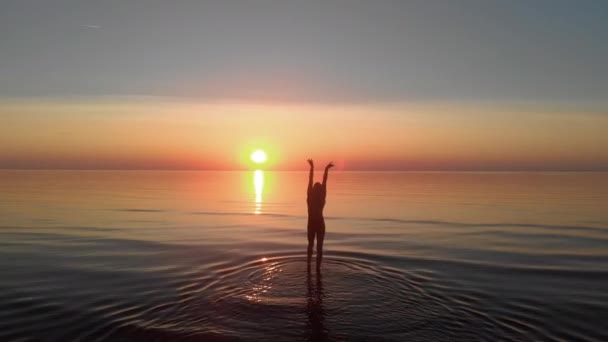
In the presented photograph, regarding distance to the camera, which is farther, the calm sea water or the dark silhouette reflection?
the calm sea water

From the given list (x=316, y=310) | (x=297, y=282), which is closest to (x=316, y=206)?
(x=297, y=282)

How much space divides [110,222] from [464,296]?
28.2 metres

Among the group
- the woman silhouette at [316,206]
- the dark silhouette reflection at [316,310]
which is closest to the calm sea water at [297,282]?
the dark silhouette reflection at [316,310]

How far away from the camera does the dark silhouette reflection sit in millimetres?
9539

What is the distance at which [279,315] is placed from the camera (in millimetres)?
10883

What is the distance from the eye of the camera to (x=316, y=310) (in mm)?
11211

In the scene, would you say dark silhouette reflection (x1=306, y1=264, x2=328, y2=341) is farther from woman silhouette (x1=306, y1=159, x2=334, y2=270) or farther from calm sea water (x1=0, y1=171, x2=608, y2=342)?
woman silhouette (x1=306, y1=159, x2=334, y2=270)

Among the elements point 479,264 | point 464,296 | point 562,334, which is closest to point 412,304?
point 464,296

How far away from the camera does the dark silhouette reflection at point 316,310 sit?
954 centimetres

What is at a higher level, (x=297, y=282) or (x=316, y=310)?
(x=297, y=282)

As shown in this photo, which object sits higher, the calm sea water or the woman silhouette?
the woman silhouette

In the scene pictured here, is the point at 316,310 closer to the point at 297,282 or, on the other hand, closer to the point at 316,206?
the point at 297,282

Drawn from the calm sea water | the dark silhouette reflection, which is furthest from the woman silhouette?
the dark silhouette reflection

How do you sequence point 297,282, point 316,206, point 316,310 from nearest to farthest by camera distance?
point 316,310, point 297,282, point 316,206
